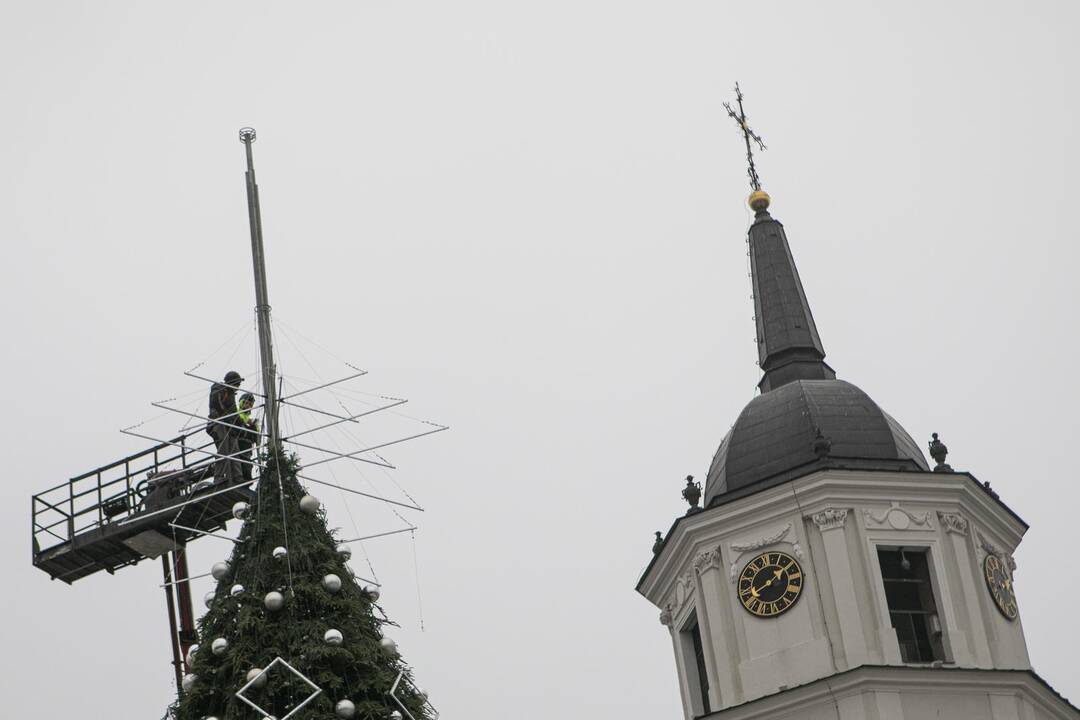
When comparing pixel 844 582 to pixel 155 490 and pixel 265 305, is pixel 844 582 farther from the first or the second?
pixel 265 305

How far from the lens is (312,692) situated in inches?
892

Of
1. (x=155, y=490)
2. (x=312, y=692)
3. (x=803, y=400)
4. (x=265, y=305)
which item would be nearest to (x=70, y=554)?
(x=155, y=490)

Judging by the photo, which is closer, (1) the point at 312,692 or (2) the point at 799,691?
(1) the point at 312,692

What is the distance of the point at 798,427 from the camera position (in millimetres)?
43031

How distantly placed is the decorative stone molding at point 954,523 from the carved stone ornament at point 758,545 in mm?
3258

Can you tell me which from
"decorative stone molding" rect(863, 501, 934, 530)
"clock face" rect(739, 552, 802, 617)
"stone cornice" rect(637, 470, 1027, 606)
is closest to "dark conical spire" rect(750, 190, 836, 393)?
"stone cornice" rect(637, 470, 1027, 606)

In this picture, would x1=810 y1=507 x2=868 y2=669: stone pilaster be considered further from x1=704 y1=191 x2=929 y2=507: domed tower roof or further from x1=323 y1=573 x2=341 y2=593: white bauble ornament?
x1=323 y1=573 x2=341 y2=593: white bauble ornament

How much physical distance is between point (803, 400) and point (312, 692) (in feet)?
75.4

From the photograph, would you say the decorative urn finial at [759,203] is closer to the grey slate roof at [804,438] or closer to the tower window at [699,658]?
the grey slate roof at [804,438]

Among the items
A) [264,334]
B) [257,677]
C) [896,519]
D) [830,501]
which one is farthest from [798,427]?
[257,677]

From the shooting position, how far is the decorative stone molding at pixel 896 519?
40938mm

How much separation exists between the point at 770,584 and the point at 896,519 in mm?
3000

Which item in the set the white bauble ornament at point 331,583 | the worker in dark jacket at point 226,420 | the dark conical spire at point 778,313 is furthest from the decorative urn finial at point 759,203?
the white bauble ornament at point 331,583

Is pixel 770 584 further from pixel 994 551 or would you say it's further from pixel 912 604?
pixel 994 551
